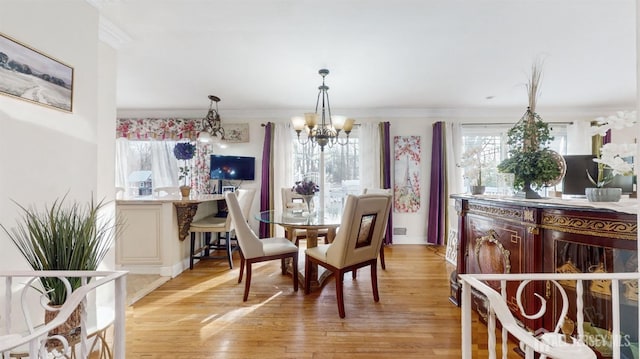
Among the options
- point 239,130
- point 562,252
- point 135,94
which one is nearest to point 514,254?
point 562,252

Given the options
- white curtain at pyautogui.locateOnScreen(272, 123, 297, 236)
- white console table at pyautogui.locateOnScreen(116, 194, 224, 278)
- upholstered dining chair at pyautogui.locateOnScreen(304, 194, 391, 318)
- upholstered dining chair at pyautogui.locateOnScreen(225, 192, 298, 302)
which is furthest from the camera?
white curtain at pyautogui.locateOnScreen(272, 123, 297, 236)

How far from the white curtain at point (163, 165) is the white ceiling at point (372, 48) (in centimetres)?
93

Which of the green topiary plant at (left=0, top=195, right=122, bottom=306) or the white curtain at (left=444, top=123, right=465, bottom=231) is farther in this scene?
the white curtain at (left=444, top=123, right=465, bottom=231)

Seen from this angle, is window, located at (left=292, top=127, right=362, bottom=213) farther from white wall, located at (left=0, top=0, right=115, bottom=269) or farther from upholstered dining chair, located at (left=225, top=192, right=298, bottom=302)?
white wall, located at (left=0, top=0, right=115, bottom=269)

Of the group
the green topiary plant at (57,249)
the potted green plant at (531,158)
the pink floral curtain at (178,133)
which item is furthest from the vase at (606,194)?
the pink floral curtain at (178,133)

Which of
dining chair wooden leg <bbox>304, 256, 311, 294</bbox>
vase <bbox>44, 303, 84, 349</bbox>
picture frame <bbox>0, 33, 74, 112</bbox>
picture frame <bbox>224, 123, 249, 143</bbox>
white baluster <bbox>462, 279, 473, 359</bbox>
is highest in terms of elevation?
picture frame <bbox>224, 123, 249, 143</bbox>

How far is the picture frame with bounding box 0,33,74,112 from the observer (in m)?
1.24

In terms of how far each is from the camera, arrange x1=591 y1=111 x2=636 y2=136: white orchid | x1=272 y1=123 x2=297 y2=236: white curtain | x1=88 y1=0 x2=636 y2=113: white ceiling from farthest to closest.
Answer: x1=272 y1=123 x2=297 y2=236: white curtain
x1=88 y1=0 x2=636 y2=113: white ceiling
x1=591 y1=111 x2=636 y2=136: white orchid

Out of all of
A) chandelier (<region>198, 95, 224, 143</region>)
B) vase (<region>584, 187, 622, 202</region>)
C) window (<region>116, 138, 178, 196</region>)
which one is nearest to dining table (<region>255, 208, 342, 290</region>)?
vase (<region>584, 187, 622, 202</region>)

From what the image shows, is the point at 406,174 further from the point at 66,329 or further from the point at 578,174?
the point at 66,329

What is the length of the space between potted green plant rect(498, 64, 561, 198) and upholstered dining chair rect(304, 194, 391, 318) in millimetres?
936

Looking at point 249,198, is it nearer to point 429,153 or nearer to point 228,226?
point 228,226

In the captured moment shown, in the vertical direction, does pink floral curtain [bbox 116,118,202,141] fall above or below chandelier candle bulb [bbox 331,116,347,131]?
above

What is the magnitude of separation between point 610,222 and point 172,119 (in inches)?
207
